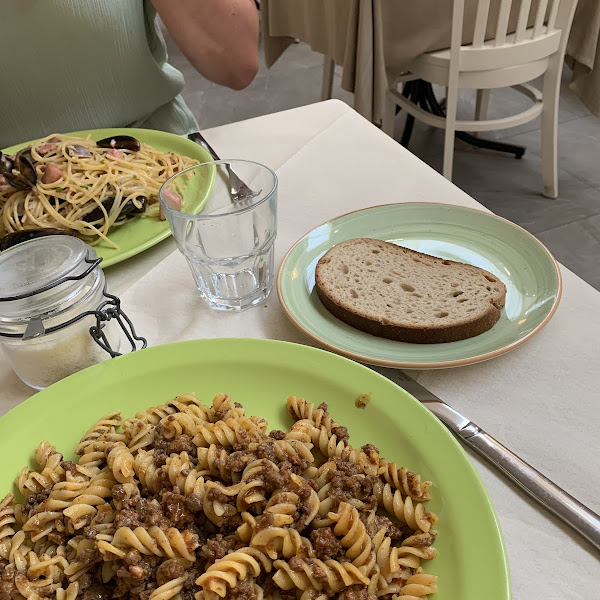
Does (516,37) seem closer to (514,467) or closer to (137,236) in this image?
(137,236)

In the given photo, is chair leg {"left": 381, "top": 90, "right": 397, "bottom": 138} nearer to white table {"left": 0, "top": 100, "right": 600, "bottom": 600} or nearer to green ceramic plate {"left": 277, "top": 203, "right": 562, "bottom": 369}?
white table {"left": 0, "top": 100, "right": 600, "bottom": 600}

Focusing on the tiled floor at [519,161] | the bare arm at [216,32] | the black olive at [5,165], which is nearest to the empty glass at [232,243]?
the black olive at [5,165]

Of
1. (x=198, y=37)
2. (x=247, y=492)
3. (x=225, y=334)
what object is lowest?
(x=225, y=334)

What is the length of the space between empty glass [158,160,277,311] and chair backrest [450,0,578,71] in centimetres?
233

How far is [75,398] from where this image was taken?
1027 mm

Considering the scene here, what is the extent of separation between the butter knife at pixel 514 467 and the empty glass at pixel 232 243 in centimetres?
43

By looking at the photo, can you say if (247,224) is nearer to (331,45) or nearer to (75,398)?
(75,398)

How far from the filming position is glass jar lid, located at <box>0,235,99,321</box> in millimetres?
983

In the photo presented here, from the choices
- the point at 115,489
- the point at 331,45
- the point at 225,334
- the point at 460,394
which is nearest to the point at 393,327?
the point at 460,394

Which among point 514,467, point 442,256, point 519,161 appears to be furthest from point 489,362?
point 519,161

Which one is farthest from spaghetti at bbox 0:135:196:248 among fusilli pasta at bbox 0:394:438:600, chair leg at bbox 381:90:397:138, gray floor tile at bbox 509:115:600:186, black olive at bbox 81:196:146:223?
gray floor tile at bbox 509:115:600:186

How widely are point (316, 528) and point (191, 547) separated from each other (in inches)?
6.9

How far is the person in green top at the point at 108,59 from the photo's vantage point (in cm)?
192

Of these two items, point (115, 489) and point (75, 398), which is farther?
point (75, 398)
